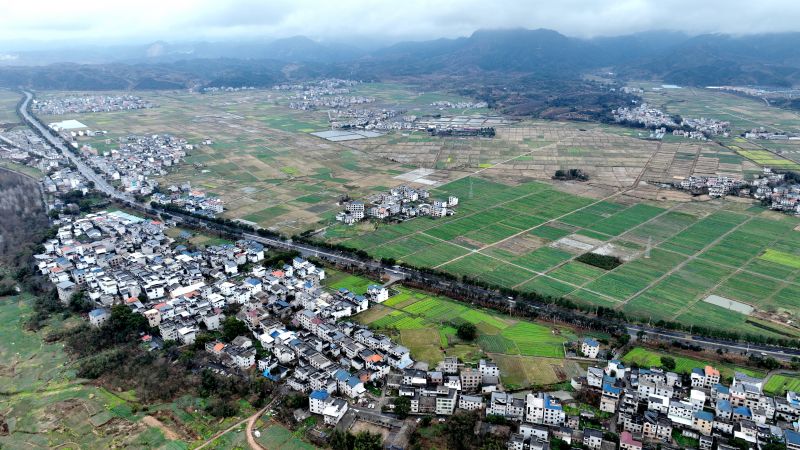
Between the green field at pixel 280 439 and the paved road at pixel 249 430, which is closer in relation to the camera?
the green field at pixel 280 439

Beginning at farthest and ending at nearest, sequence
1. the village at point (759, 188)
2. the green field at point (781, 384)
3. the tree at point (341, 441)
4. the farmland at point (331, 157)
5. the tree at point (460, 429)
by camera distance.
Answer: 1. the farmland at point (331, 157)
2. the village at point (759, 188)
3. the green field at point (781, 384)
4. the tree at point (460, 429)
5. the tree at point (341, 441)

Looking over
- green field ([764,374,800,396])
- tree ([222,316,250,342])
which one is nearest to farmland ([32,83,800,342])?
green field ([764,374,800,396])

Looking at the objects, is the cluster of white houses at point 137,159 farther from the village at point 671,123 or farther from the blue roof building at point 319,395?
the village at point 671,123

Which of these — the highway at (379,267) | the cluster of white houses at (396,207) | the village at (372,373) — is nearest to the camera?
the village at (372,373)

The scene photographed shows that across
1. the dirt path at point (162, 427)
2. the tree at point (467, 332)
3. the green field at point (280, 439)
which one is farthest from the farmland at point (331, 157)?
the green field at point (280, 439)

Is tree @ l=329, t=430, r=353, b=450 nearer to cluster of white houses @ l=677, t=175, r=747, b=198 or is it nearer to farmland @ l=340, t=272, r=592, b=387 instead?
farmland @ l=340, t=272, r=592, b=387

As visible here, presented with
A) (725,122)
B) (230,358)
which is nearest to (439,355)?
(230,358)
